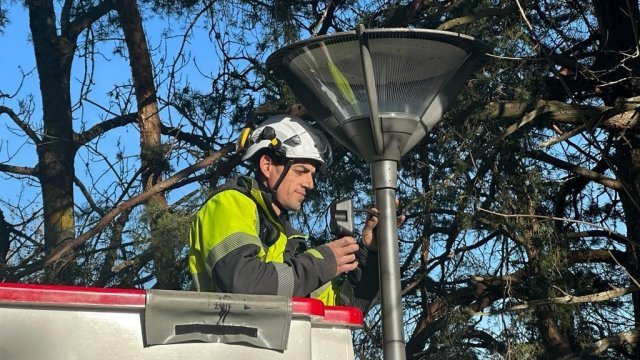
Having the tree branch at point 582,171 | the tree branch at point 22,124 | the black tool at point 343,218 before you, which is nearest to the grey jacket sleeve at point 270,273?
the black tool at point 343,218

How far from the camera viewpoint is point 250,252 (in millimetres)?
3586

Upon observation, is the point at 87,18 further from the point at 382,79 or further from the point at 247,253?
the point at 247,253

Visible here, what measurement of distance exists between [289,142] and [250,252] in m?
0.73

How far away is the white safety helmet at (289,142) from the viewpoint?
4.17 metres

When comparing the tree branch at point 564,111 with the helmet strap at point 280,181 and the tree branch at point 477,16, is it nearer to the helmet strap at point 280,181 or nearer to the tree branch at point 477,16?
the tree branch at point 477,16

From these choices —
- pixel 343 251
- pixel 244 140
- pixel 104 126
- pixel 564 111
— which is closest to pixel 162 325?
pixel 343 251

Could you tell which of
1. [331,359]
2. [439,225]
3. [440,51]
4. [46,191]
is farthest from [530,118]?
[46,191]

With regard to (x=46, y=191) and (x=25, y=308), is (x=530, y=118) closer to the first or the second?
(x=25, y=308)

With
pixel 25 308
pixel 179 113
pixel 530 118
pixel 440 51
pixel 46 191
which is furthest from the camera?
pixel 46 191

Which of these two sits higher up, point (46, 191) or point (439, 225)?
point (46, 191)

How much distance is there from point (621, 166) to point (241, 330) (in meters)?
5.36

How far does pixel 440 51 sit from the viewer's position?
421 centimetres

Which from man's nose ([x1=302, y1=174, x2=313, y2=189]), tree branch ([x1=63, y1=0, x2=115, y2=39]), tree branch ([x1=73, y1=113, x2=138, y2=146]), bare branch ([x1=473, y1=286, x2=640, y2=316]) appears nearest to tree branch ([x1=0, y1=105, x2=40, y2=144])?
tree branch ([x1=73, y1=113, x2=138, y2=146])

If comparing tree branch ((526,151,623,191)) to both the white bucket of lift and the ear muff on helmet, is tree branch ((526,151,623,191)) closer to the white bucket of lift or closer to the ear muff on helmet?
the ear muff on helmet
